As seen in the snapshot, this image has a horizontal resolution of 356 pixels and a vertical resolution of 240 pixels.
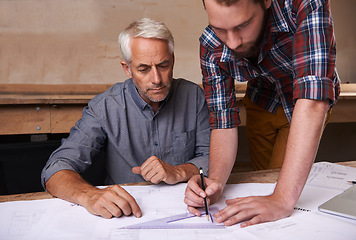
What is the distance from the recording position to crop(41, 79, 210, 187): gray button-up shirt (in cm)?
150

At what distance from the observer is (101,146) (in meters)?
1.51

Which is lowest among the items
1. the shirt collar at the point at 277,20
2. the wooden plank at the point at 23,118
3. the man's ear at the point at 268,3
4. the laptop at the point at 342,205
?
the laptop at the point at 342,205

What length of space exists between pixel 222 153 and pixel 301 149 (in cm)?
35

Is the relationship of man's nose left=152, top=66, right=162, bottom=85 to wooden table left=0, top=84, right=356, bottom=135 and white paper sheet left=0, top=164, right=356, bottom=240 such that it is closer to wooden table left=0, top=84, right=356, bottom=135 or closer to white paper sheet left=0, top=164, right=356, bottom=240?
white paper sheet left=0, top=164, right=356, bottom=240

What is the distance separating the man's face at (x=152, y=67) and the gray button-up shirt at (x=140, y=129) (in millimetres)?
74

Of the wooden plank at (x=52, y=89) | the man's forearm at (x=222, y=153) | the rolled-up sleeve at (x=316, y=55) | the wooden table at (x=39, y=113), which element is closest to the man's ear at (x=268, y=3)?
the rolled-up sleeve at (x=316, y=55)

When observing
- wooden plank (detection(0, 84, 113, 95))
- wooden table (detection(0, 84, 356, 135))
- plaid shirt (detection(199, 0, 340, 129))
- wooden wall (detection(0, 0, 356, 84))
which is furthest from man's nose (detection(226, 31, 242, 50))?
wooden wall (detection(0, 0, 356, 84))

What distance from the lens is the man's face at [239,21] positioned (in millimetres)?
965

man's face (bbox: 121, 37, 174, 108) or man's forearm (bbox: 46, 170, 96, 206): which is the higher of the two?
man's face (bbox: 121, 37, 174, 108)

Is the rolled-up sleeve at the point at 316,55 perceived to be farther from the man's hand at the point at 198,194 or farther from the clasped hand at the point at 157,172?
the clasped hand at the point at 157,172

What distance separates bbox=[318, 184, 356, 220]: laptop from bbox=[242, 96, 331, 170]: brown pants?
1.65 ft

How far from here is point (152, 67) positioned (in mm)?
1457

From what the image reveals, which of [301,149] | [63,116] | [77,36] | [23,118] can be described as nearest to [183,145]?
[301,149]

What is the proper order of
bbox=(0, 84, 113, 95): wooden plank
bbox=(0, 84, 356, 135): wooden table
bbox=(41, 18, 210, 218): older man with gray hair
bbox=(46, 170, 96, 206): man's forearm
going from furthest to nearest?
bbox=(0, 84, 113, 95): wooden plank
bbox=(0, 84, 356, 135): wooden table
bbox=(41, 18, 210, 218): older man with gray hair
bbox=(46, 170, 96, 206): man's forearm
